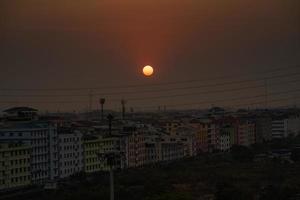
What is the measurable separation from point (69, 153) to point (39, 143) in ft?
1.86

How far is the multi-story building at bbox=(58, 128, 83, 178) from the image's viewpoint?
8398 mm

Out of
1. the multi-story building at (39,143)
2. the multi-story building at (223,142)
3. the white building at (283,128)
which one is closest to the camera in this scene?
the multi-story building at (39,143)

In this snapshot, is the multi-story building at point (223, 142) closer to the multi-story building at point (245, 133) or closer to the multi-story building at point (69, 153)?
the multi-story building at point (245, 133)

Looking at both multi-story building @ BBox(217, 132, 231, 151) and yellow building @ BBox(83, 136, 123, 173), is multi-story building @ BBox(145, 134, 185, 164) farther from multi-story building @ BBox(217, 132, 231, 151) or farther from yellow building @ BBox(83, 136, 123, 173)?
multi-story building @ BBox(217, 132, 231, 151)

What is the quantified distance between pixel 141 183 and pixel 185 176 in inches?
38.9

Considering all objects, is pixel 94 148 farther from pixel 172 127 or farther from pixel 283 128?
pixel 283 128

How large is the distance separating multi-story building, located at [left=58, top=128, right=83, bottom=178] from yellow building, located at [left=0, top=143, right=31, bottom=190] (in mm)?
728

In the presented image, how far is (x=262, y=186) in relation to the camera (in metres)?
6.71

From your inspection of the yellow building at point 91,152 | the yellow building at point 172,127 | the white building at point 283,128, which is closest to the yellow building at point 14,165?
the yellow building at point 91,152

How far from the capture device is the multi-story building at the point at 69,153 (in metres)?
8.40

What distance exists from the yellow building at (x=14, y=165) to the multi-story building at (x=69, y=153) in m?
0.73

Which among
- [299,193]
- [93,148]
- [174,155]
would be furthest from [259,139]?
[299,193]

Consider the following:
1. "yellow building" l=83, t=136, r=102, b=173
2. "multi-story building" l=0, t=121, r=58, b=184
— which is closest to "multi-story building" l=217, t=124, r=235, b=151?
"yellow building" l=83, t=136, r=102, b=173

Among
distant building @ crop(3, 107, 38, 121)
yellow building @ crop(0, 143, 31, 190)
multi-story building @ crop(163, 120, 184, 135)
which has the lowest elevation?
yellow building @ crop(0, 143, 31, 190)
